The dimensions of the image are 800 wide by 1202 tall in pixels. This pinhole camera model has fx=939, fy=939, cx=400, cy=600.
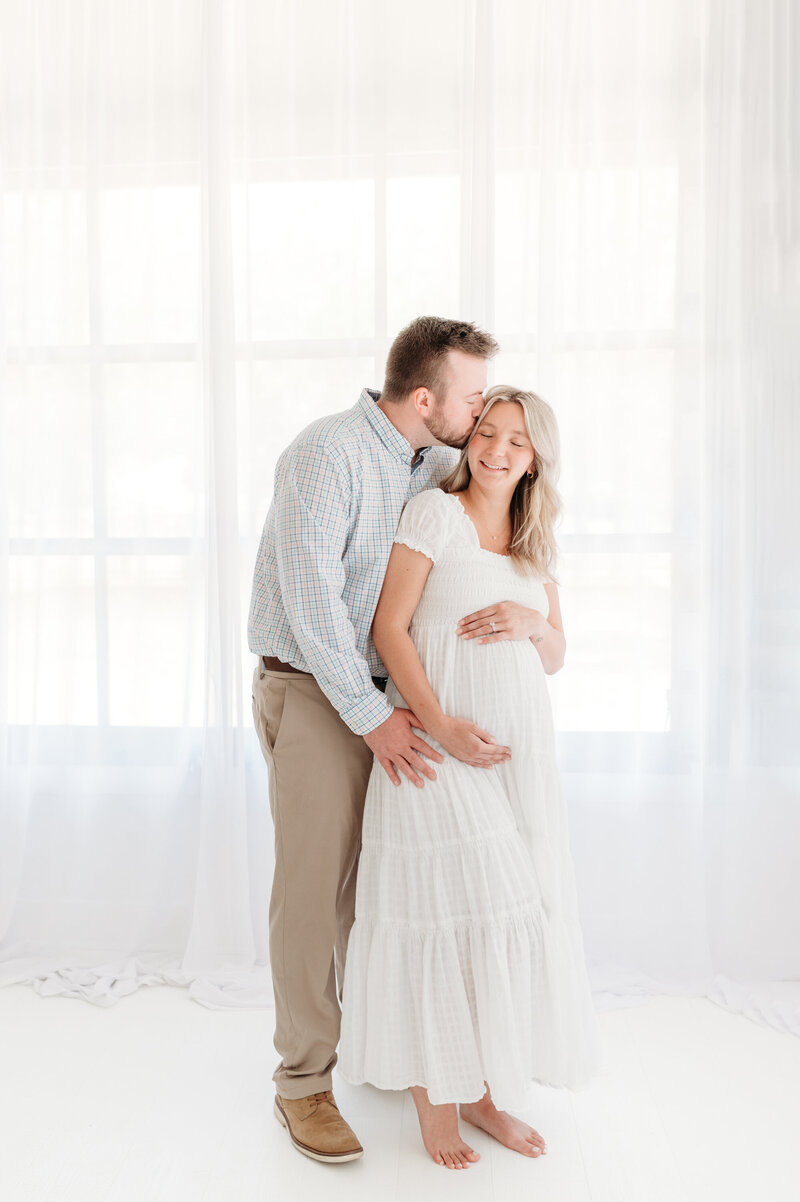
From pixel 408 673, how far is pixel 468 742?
170mm

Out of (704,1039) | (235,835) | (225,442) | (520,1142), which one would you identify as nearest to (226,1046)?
(235,835)

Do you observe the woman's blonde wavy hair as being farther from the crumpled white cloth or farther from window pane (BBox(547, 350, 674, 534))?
the crumpled white cloth

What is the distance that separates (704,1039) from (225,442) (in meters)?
1.88

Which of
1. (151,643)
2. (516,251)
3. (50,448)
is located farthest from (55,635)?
(516,251)

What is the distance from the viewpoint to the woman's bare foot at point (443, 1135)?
1.72 metres

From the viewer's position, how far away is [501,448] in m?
1.83

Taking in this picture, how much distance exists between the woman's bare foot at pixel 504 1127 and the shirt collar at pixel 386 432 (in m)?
1.24

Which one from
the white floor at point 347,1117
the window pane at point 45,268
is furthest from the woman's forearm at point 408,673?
the window pane at point 45,268

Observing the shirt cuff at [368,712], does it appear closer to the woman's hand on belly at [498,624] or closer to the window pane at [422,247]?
the woman's hand on belly at [498,624]

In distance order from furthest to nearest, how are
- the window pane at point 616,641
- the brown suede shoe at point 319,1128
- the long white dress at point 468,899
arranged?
the window pane at point 616,641 → the brown suede shoe at point 319,1128 → the long white dress at point 468,899

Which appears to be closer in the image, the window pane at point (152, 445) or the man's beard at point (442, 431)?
the man's beard at point (442, 431)

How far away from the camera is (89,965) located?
2545 mm

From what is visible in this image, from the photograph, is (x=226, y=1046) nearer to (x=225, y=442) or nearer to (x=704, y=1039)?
(x=704, y=1039)

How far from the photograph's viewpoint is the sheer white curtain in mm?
2383
